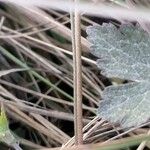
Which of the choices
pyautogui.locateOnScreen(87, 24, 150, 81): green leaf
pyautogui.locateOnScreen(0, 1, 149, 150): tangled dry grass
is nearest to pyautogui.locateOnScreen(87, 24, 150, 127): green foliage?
pyautogui.locateOnScreen(87, 24, 150, 81): green leaf

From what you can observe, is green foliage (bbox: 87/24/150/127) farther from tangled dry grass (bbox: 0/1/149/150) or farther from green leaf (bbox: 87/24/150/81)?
tangled dry grass (bbox: 0/1/149/150)

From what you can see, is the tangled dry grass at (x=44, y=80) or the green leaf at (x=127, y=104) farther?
the tangled dry grass at (x=44, y=80)

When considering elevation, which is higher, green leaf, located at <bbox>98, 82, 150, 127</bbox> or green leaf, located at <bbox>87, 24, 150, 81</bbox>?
green leaf, located at <bbox>87, 24, 150, 81</bbox>

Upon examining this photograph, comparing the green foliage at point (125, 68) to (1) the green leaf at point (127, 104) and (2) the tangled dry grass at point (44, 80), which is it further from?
(2) the tangled dry grass at point (44, 80)

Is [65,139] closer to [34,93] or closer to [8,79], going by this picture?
[34,93]

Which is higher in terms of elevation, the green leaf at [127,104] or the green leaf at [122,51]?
the green leaf at [122,51]

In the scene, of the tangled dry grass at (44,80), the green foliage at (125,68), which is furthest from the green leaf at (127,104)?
the tangled dry grass at (44,80)

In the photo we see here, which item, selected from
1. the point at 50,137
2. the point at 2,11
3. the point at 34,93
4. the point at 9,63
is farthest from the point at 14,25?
the point at 50,137

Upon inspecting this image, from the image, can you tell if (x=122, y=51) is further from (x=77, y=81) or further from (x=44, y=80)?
(x=44, y=80)
